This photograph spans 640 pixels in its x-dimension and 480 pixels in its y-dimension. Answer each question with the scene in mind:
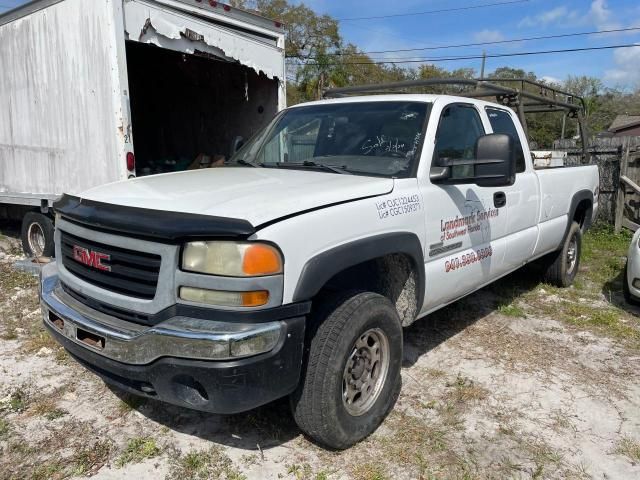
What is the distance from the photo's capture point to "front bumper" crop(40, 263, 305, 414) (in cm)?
229

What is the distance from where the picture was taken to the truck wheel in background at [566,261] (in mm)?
5801

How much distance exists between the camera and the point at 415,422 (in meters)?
3.24

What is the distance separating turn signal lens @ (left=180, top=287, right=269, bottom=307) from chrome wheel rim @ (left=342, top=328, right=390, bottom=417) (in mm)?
704

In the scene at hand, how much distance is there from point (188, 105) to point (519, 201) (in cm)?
831

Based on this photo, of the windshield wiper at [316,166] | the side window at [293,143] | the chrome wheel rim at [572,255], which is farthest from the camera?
the chrome wheel rim at [572,255]

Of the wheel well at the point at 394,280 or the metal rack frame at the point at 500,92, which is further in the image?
the metal rack frame at the point at 500,92

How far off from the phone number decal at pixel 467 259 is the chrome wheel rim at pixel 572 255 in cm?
248

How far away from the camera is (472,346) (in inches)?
173

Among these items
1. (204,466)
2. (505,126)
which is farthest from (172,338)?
(505,126)

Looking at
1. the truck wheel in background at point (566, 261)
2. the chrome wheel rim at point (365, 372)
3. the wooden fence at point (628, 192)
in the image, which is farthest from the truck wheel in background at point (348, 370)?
the wooden fence at point (628, 192)

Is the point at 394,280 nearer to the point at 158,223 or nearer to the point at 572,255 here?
the point at 158,223

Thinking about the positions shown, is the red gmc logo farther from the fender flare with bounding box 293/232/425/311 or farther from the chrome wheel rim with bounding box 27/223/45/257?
the chrome wheel rim with bounding box 27/223/45/257

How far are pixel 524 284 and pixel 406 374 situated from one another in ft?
→ 9.79

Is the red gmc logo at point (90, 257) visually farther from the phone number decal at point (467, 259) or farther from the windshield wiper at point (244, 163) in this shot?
the phone number decal at point (467, 259)
